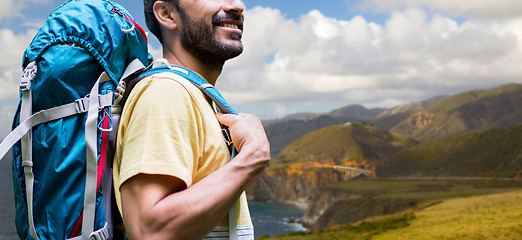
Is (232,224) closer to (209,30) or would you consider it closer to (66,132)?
(66,132)

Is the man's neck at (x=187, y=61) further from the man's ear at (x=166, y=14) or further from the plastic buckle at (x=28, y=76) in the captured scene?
the plastic buckle at (x=28, y=76)

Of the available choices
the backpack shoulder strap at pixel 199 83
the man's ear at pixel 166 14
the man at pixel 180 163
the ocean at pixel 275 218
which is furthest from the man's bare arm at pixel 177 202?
the ocean at pixel 275 218

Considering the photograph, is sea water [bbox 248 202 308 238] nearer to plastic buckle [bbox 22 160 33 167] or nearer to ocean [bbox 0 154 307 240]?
ocean [bbox 0 154 307 240]

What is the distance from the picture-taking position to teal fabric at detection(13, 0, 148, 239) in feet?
6.21

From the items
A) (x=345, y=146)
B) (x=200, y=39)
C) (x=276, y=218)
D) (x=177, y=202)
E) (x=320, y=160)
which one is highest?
(x=200, y=39)

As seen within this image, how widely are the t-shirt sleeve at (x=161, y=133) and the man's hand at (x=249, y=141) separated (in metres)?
0.20

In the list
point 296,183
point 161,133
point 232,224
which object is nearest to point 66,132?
point 161,133

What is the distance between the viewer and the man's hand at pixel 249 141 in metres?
2.00

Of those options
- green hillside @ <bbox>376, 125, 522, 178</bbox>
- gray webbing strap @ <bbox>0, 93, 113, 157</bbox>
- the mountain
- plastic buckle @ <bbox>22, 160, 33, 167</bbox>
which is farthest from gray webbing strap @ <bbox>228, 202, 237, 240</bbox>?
the mountain

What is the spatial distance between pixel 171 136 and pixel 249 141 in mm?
417

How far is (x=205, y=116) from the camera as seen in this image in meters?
2.03

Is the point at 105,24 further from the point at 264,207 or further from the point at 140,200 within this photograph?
the point at 264,207

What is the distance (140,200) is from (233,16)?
48.9 inches

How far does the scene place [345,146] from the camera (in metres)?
160
